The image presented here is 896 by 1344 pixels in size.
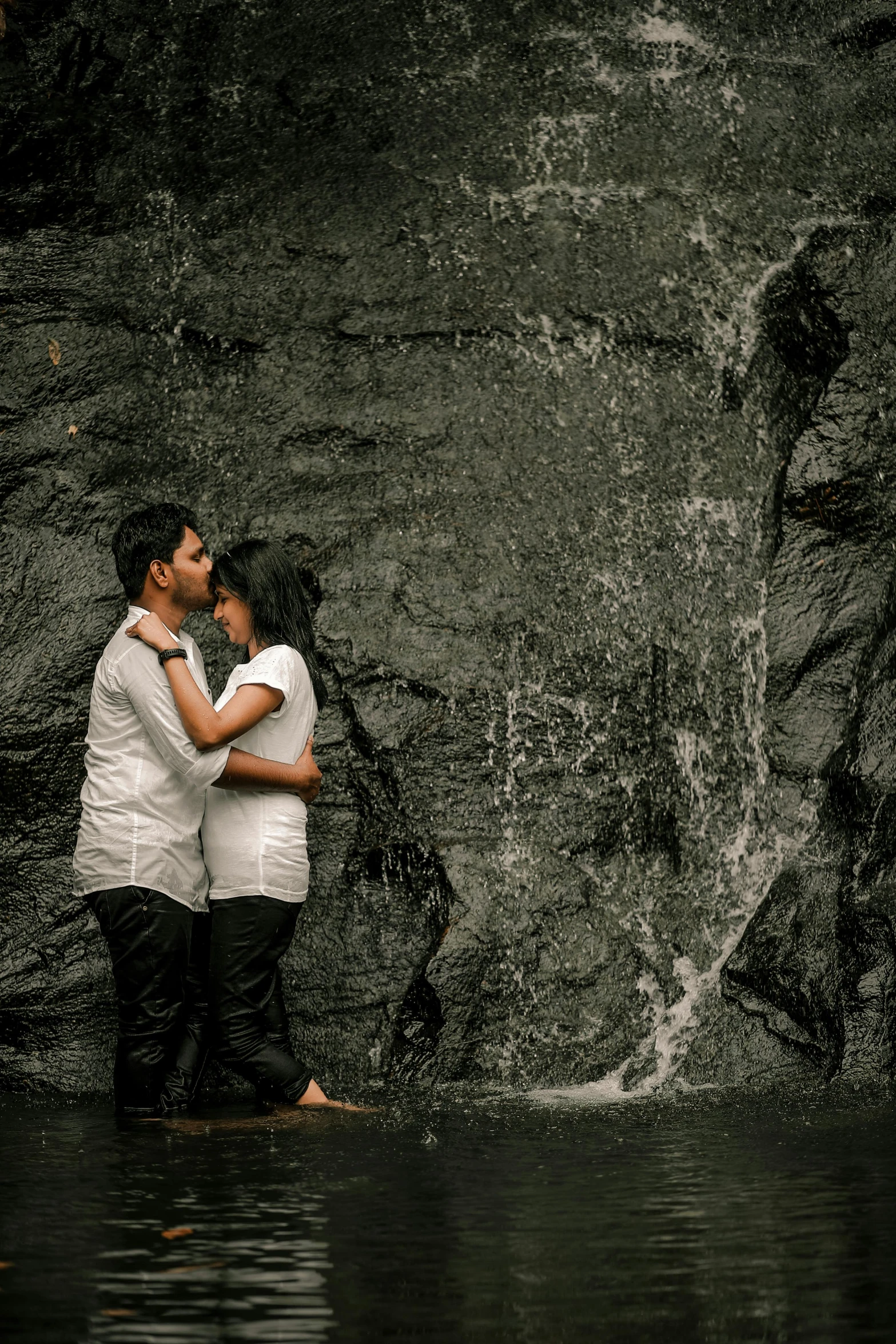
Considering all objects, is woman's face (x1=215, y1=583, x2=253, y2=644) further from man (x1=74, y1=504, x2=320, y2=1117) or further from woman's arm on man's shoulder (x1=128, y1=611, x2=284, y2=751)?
woman's arm on man's shoulder (x1=128, y1=611, x2=284, y2=751)

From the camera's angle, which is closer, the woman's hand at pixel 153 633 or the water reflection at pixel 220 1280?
the water reflection at pixel 220 1280

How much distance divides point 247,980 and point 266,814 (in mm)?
560

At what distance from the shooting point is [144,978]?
15.3ft

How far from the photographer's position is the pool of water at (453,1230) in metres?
2.49

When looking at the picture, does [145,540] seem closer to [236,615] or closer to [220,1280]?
[236,615]

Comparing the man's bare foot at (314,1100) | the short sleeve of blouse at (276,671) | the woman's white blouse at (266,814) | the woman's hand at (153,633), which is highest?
the woman's hand at (153,633)

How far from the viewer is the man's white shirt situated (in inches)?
184

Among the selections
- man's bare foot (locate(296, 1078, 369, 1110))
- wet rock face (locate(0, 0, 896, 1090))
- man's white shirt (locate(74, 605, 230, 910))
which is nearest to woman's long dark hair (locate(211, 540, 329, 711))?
man's white shirt (locate(74, 605, 230, 910))

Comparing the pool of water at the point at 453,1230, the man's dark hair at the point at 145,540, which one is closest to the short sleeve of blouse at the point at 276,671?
the man's dark hair at the point at 145,540

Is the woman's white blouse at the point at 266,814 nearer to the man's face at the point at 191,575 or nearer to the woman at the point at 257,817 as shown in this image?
the woman at the point at 257,817

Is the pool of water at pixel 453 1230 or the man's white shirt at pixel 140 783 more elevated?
the man's white shirt at pixel 140 783

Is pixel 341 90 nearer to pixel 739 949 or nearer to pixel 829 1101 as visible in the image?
pixel 739 949

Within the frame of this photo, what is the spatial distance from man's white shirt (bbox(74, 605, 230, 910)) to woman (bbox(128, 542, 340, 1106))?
0.06m

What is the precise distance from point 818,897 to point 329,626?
238cm
